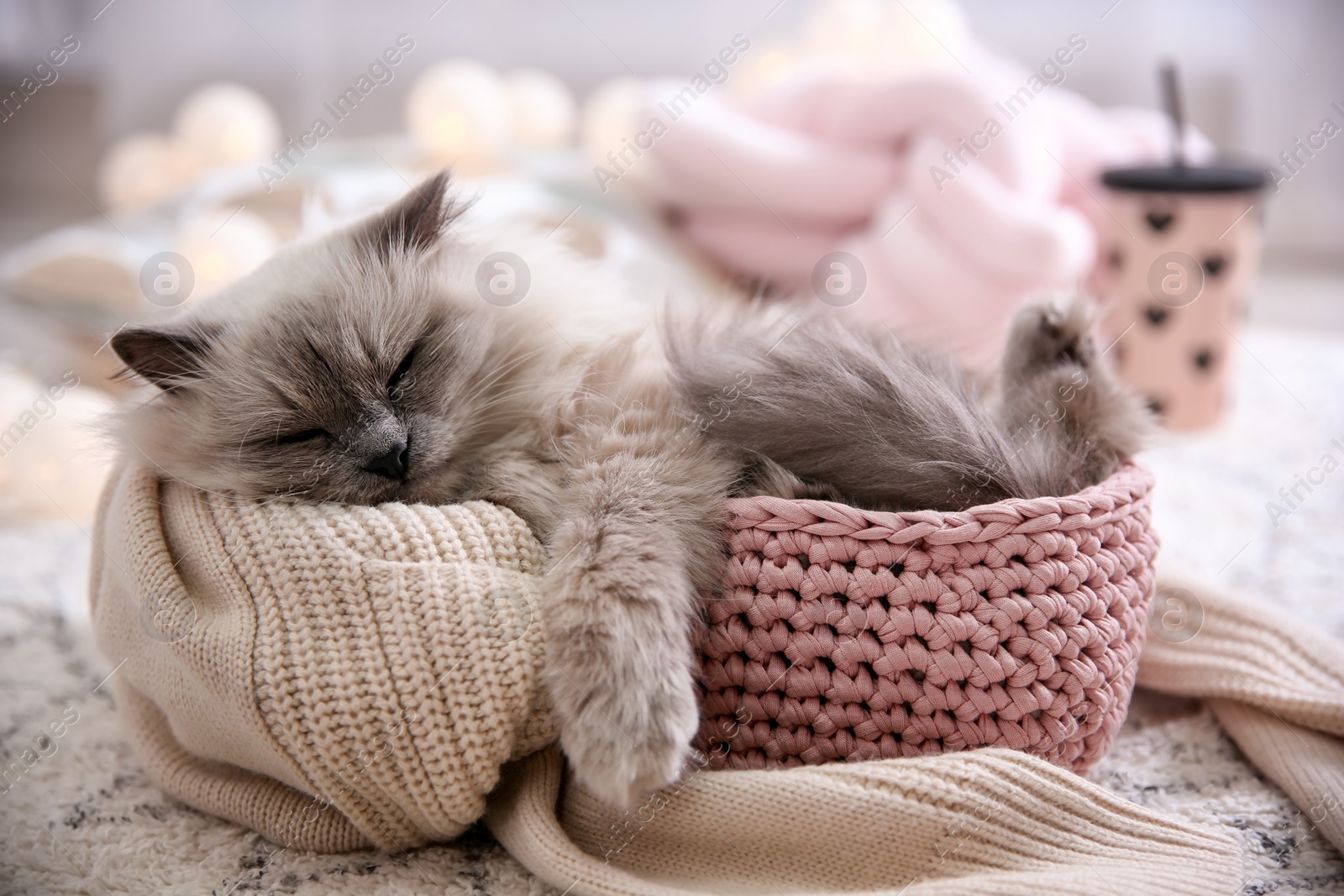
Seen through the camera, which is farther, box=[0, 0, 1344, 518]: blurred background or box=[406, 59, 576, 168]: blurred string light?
box=[406, 59, 576, 168]: blurred string light

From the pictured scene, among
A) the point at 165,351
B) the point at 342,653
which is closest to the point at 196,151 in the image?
the point at 165,351

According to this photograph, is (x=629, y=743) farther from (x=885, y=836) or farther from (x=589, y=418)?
(x=589, y=418)

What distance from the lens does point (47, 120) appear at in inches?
175

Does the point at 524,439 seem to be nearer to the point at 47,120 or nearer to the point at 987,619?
the point at 987,619

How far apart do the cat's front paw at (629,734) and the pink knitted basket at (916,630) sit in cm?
12

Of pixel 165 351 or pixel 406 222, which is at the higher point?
pixel 406 222

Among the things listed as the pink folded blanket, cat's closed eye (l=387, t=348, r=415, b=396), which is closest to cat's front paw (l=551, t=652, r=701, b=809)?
cat's closed eye (l=387, t=348, r=415, b=396)

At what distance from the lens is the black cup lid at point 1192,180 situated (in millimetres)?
2113

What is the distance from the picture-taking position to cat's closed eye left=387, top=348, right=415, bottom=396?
1.03 meters

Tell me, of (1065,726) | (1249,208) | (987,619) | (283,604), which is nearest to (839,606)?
(987,619)

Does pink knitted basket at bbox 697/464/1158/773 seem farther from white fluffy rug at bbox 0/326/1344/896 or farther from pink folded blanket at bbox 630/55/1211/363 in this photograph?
pink folded blanket at bbox 630/55/1211/363

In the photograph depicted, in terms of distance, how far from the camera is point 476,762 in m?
0.86

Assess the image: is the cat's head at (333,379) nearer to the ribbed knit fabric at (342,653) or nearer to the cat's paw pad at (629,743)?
the ribbed knit fabric at (342,653)

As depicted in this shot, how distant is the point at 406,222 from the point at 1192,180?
1.81 m
